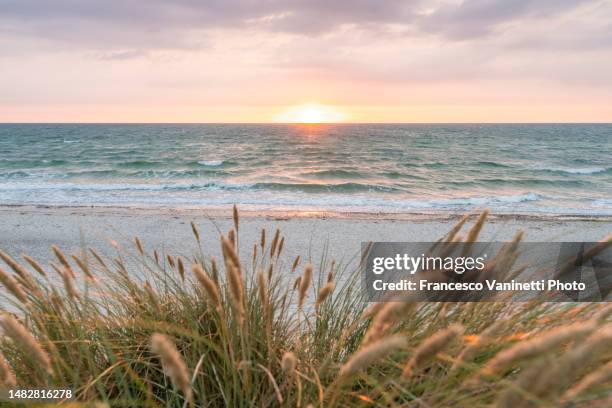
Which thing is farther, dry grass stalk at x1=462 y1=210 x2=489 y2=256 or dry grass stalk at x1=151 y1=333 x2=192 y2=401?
dry grass stalk at x1=462 y1=210 x2=489 y2=256

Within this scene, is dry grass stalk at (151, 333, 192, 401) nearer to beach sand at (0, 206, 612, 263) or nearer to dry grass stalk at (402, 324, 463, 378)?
dry grass stalk at (402, 324, 463, 378)

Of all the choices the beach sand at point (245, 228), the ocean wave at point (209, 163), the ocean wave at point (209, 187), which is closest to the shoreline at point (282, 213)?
the beach sand at point (245, 228)

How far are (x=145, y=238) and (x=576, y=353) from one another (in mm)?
10040

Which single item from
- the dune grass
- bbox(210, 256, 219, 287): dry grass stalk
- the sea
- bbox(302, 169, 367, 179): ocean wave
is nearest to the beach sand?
the sea

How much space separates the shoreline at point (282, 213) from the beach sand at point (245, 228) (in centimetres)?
3

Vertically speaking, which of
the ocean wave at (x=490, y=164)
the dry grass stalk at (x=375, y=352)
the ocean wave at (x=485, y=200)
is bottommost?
the ocean wave at (x=485, y=200)

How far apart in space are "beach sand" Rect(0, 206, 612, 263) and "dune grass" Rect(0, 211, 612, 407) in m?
6.17

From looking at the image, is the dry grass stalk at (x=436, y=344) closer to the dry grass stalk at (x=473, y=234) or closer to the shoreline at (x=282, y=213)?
the dry grass stalk at (x=473, y=234)

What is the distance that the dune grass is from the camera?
98cm

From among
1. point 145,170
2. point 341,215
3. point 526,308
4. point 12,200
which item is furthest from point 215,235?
point 145,170

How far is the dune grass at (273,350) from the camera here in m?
0.98

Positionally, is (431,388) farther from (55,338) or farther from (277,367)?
(55,338)

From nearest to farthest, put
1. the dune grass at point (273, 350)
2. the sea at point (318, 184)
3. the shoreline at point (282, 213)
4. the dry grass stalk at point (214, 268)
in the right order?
the dune grass at point (273, 350) → the dry grass stalk at point (214, 268) → the shoreline at point (282, 213) → the sea at point (318, 184)

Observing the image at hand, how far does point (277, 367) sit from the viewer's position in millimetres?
1756
